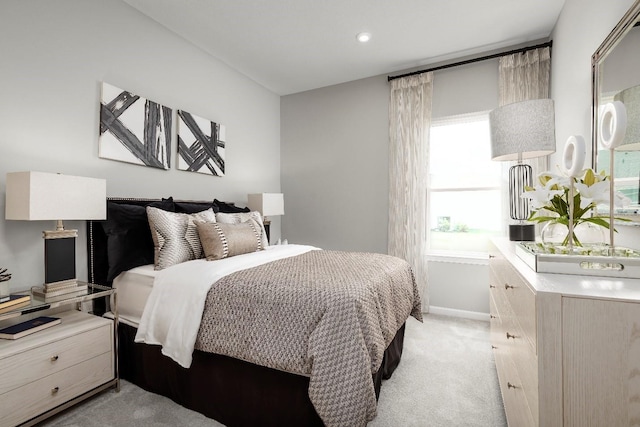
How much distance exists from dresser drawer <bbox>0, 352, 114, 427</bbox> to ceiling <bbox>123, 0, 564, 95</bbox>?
111 inches

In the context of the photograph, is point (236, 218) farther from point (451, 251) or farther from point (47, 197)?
point (451, 251)

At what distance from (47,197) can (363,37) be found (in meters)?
2.96

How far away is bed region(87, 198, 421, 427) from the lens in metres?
1.41

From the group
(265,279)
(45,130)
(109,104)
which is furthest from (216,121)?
(265,279)

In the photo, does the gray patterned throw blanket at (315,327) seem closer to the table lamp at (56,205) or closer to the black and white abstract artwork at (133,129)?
the table lamp at (56,205)

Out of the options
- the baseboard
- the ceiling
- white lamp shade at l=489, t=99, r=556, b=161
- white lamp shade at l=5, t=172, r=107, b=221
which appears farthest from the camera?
the baseboard

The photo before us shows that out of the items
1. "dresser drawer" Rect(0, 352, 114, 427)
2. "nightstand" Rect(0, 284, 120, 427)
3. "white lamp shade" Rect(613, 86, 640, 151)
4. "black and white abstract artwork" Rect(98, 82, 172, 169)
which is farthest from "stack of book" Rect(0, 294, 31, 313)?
"white lamp shade" Rect(613, 86, 640, 151)

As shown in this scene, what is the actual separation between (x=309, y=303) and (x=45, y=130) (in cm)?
217

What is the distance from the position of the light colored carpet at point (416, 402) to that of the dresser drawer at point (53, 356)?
32cm

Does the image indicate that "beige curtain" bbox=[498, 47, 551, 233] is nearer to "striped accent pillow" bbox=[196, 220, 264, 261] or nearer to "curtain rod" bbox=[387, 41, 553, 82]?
"curtain rod" bbox=[387, 41, 553, 82]

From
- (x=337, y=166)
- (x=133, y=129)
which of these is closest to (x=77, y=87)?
(x=133, y=129)

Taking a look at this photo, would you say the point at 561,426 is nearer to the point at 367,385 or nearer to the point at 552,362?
the point at 552,362

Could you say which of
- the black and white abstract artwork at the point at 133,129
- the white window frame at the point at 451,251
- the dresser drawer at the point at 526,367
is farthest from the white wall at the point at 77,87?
the dresser drawer at the point at 526,367

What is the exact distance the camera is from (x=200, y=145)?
10.9 feet
